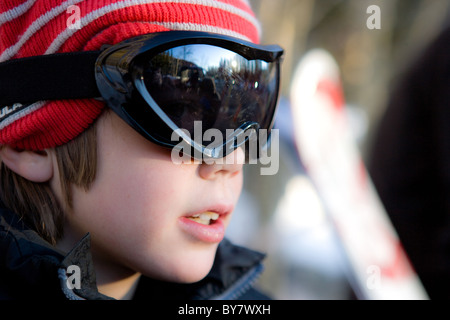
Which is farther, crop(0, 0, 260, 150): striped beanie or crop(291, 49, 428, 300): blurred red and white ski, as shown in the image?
crop(291, 49, 428, 300): blurred red and white ski

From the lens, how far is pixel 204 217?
4.76 feet

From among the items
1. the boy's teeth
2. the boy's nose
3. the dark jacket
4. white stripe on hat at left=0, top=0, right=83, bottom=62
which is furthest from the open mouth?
white stripe on hat at left=0, top=0, right=83, bottom=62

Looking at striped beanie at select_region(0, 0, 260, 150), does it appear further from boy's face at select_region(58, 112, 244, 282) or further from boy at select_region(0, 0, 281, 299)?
boy's face at select_region(58, 112, 244, 282)

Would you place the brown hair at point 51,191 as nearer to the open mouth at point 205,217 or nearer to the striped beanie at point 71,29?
the striped beanie at point 71,29

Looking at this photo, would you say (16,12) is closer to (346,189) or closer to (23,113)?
Answer: (23,113)

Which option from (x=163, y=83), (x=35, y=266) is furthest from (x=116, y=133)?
(x=35, y=266)

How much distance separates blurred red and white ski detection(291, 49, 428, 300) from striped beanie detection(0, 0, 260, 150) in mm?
1783

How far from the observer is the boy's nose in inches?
54.5

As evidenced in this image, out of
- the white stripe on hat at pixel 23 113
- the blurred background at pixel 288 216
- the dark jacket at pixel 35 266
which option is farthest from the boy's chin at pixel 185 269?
the blurred background at pixel 288 216

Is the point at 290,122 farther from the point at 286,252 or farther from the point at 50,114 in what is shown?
the point at 50,114

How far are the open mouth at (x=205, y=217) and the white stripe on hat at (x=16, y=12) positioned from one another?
80cm

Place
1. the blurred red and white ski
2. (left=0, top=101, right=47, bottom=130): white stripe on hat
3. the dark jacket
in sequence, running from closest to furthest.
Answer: the dark jacket
(left=0, top=101, right=47, bottom=130): white stripe on hat
the blurred red and white ski

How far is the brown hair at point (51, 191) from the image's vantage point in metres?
1.40

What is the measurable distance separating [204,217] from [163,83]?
43cm
